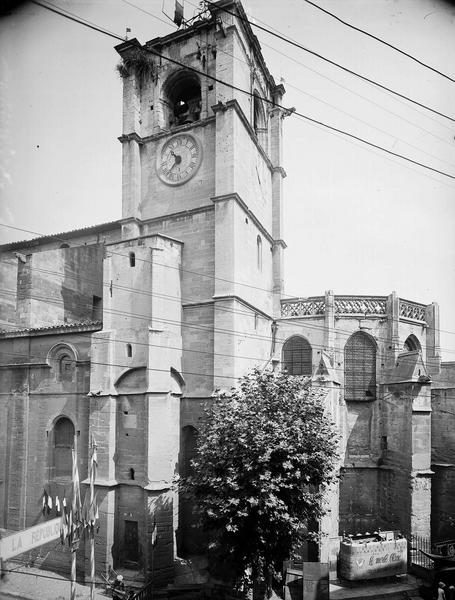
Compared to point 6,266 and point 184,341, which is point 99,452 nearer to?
point 184,341

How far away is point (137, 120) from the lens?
930 inches

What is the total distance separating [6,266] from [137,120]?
10726 millimetres

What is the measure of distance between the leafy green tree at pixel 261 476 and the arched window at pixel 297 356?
838 centimetres

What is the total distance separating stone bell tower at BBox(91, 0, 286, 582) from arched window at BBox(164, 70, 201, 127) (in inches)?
2.8

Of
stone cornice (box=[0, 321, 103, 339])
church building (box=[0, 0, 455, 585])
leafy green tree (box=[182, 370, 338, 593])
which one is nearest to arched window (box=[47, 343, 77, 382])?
church building (box=[0, 0, 455, 585])

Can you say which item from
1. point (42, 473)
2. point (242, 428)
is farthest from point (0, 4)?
point (42, 473)

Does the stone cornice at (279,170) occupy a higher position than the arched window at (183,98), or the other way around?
the arched window at (183,98)

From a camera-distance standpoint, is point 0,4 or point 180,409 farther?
point 180,409

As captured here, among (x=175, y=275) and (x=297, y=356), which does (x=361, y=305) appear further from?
(x=175, y=275)

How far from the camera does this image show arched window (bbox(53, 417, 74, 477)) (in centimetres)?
2027

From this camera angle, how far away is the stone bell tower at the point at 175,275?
17.8 m

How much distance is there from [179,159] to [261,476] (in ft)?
51.7

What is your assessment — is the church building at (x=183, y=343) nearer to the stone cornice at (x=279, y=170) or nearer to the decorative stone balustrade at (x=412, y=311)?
the decorative stone balustrade at (x=412, y=311)

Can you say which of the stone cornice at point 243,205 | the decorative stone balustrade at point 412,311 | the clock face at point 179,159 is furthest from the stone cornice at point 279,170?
the decorative stone balustrade at point 412,311
